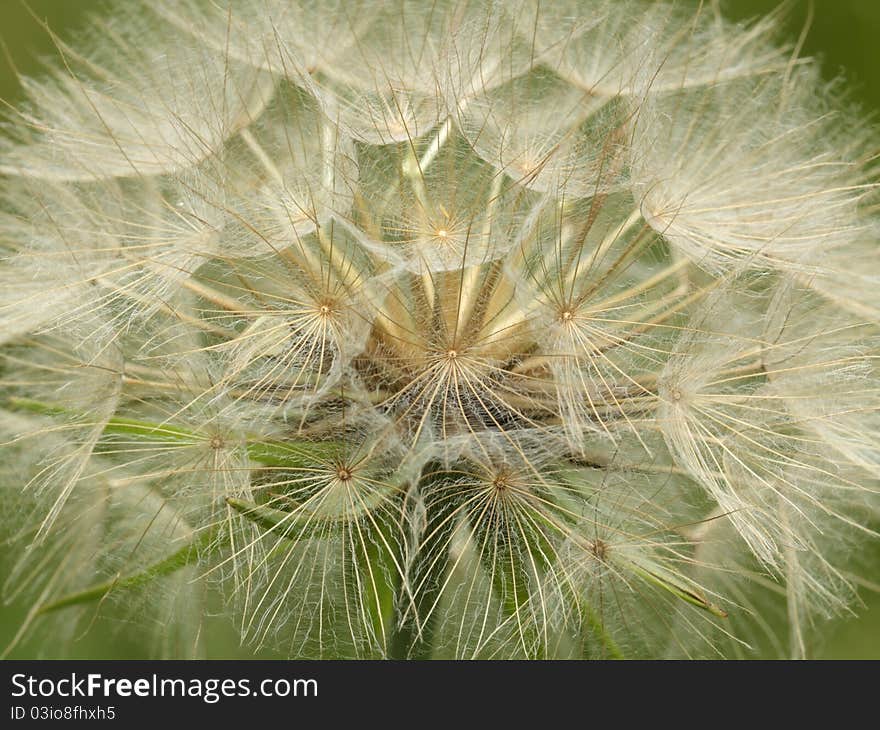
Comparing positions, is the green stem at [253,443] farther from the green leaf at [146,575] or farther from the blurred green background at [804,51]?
the blurred green background at [804,51]

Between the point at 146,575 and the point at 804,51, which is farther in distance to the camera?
the point at 804,51

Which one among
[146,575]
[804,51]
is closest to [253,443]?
[146,575]

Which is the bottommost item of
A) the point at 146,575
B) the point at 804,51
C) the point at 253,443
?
the point at 146,575

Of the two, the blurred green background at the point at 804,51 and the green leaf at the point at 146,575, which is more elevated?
the blurred green background at the point at 804,51

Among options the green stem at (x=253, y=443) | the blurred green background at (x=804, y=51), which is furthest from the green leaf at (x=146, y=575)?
the blurred green background at (x=804, y=51)

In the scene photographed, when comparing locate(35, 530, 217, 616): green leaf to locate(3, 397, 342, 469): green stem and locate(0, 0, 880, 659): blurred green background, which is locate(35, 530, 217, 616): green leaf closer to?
locate(3, 397, 342, 469): green stem

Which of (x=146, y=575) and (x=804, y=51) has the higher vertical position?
(x=804, y=51)

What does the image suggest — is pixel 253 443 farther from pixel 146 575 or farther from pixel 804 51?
pixel 804 51

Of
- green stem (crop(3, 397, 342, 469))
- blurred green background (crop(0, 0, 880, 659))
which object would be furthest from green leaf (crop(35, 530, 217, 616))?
blurred green background (crop(0, 0, 880, 659))
